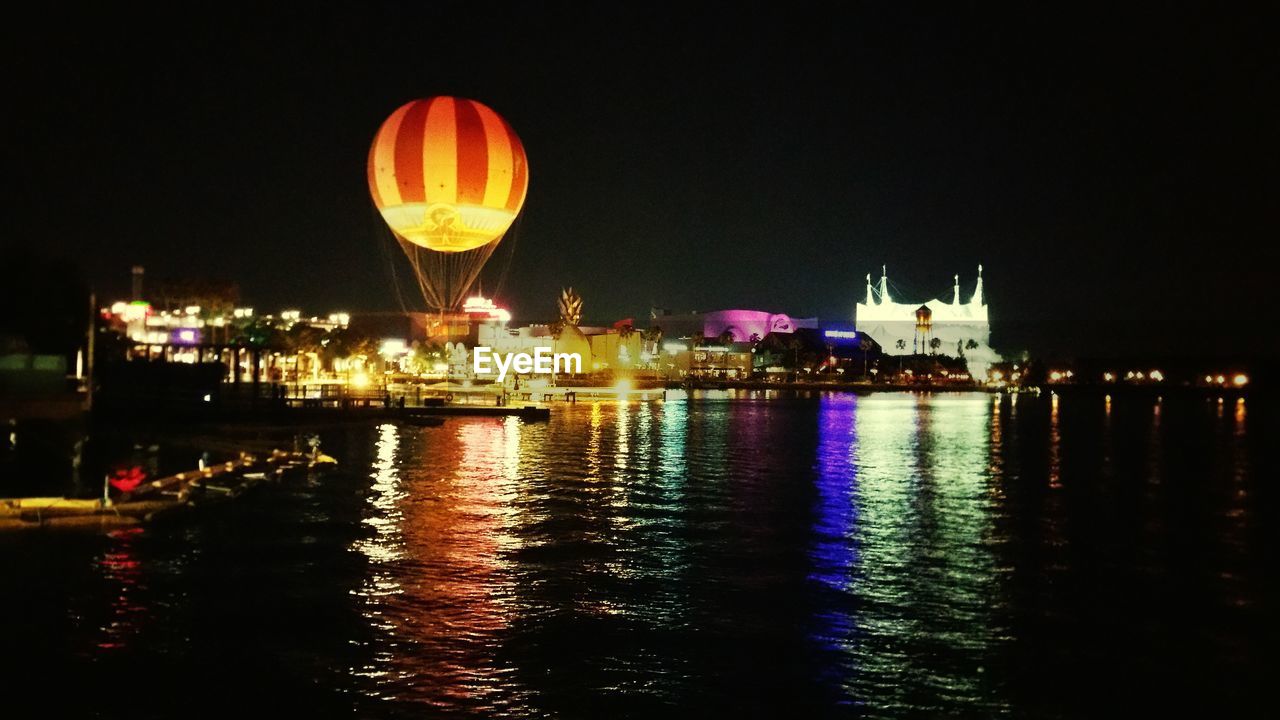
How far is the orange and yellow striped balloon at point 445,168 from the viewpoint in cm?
3966

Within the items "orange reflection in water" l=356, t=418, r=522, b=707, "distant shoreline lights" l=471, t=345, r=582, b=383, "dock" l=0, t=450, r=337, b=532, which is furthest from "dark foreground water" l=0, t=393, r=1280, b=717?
"distant shoreline lights" l=471, t=345, r=582, b=383

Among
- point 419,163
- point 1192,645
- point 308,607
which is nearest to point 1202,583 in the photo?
point 1192,645

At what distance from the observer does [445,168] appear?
39.9 m

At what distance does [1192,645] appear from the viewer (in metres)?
11.8

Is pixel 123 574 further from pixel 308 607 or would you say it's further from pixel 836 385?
pixel 836 385

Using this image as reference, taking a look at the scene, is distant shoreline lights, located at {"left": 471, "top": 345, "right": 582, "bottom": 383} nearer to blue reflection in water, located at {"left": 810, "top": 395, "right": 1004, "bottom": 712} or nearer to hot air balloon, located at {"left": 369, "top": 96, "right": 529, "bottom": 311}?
hot air balloon, located at {"left": 369, "top": 96, "right": 529, "bottom": 311}

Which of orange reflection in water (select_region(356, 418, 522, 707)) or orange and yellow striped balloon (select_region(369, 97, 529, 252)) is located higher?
orange and yellow striped balloon (select_region(369, 97, 529, 252))

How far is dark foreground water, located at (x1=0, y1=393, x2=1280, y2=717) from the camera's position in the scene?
9695 millimetres

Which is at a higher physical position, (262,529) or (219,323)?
(219,323)

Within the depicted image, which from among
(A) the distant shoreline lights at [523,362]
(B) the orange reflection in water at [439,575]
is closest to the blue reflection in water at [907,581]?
(B) the orange reflection in water at [439,575]

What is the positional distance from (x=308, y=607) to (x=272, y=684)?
103 inches

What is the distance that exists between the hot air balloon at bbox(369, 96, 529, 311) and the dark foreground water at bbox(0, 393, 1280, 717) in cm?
1747

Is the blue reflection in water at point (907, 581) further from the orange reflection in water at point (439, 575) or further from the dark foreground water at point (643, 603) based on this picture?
the orange reflection in water at point (439, 575)

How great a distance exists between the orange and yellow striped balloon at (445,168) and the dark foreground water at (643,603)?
1747 centimetres
